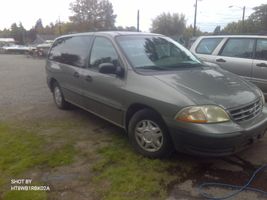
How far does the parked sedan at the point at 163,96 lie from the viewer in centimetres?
343

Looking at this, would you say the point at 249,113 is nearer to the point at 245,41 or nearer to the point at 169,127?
the point at 169,127

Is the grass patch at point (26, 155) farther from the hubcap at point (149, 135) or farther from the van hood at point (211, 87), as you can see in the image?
the van hood at point (211, 87)

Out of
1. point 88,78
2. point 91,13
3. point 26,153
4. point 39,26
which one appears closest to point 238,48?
point 88,78

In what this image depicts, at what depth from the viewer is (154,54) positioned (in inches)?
182

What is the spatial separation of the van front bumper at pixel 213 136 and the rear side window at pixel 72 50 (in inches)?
96.0

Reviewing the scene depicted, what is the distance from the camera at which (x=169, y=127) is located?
3.63m

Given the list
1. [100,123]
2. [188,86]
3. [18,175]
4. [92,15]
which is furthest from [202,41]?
[92,15]

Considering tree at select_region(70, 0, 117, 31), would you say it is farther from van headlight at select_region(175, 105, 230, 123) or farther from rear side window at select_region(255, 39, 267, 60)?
van headlight at select_region(175, 105, 230, 123)

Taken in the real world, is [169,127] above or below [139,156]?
above

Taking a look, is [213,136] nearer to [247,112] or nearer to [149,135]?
[247,112]

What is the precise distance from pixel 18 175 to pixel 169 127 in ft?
6.40

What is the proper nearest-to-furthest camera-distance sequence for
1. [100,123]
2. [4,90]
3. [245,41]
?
[100,123] < [245,41] < [4,90]

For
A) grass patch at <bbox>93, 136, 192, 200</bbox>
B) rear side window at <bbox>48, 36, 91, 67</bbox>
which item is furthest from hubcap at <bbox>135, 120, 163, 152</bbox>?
rear side window at <bbox>48, 36, 91, 67</bbox>

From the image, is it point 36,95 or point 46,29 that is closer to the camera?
point 36,95
